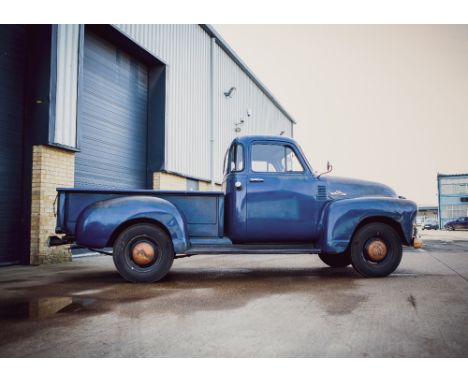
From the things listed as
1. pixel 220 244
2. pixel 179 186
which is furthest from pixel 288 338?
pixel 179 186

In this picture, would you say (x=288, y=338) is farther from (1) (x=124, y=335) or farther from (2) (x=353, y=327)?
(1) (x=124, y=335)

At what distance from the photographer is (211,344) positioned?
252 cm

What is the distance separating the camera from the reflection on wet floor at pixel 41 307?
3307 mm

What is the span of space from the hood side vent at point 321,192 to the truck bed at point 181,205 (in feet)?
4.73

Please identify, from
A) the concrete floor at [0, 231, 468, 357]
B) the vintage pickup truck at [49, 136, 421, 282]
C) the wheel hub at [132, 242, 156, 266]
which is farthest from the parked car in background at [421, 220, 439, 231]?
the wheel hub at [132, 242, 156, 266]

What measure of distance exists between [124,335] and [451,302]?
10.6 ft

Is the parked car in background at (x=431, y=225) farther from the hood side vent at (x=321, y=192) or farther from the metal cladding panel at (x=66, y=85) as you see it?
the metal cladding panel at (x=66, y=85)

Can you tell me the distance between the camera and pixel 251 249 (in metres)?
5.20

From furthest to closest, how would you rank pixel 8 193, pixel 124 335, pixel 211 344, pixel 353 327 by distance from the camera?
1. pixel 8 193
2. pixel 353 327
3. pixel 124 335
4. pixel 211 344

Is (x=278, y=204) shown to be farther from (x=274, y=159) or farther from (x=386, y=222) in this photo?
(x=386, y=222)

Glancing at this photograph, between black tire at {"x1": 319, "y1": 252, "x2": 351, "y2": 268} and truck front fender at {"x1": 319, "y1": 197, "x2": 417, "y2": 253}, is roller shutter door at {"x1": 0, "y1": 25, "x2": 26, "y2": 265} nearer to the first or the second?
truck front fender at {"x1": 319, "y1": 197, "x2": 417, "y2": 253}

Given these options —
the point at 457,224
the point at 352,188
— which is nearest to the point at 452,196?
the point at 457,224

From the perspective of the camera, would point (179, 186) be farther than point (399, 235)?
Yes

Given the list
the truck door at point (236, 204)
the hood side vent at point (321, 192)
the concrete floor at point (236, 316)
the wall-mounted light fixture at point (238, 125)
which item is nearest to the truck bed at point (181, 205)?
the truck door at point (236, 204)
